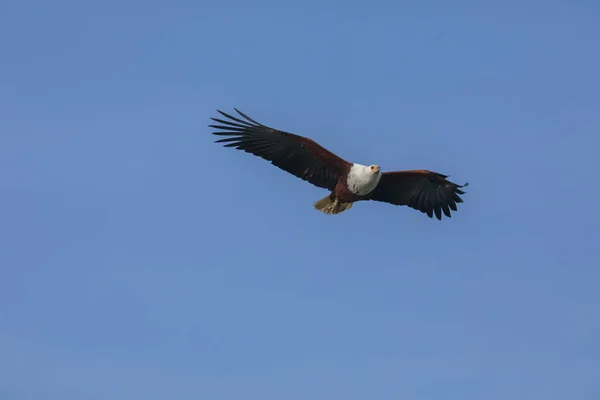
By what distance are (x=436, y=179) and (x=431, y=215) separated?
0.97 meters

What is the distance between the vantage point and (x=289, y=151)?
2866 cm

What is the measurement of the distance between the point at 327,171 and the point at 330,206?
828 millimetres

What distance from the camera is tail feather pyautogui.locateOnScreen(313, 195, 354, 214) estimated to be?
1143 inches

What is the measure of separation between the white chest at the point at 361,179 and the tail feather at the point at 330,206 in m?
0.56

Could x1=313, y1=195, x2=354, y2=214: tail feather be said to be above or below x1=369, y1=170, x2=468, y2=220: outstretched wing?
below

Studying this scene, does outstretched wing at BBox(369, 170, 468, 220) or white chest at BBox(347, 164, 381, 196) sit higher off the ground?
outstretched wing at BBox(369, 170, 468, 220)

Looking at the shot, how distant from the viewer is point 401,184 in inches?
1154

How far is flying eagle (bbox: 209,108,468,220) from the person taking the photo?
28.3 meters

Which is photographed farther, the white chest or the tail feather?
the tail feather

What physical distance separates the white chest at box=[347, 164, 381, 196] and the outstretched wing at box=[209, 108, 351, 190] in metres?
0.21

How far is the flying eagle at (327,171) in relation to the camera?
2833cm

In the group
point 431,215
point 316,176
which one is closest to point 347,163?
point 316,176

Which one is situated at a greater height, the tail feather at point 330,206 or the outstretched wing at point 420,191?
the outstretched wing at point 420,191

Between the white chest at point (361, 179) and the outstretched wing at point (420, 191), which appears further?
the outstretched wing at point (420, 191)
